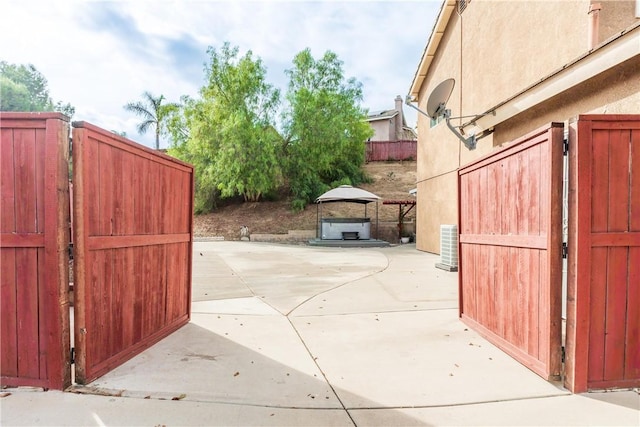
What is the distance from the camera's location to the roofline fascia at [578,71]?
3865 mm

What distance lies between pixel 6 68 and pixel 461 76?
4155 centimetres

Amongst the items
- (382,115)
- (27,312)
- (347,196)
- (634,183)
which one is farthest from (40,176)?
(382,115)

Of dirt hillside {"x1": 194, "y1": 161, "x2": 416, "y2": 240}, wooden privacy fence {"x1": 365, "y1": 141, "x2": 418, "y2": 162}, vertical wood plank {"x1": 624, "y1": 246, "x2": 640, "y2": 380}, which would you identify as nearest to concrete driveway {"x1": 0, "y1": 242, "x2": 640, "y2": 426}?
vertical wood plank {"x1": 624, "y1": 246, "x2": 640, "y2": 380}

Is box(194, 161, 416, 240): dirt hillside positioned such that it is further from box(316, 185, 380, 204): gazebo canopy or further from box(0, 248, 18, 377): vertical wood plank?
box(0, 248, 18, 377): vertical wood plank

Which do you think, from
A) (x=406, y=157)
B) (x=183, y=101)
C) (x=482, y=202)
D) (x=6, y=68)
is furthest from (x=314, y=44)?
(x=6, y=68)

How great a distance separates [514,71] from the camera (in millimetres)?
7180

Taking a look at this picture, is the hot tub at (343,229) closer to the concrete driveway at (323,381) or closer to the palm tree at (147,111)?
the concrete driveway at (323,381)

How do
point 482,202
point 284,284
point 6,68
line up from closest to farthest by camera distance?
point 482,202 → point 284,284 → point 6,68

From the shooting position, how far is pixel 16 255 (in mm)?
2289

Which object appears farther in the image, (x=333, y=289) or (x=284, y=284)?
(x=284, y=284)

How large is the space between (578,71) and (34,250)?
Answer: 20.5 ft

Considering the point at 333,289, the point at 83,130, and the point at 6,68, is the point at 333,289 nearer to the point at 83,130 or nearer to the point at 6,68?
the point at 83,130

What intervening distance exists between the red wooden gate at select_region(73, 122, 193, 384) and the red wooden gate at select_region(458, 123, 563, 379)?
3.15 meters

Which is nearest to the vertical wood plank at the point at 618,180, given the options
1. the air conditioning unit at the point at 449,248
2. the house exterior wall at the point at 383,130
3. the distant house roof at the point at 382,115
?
the air conditioning unit at the point at 449,248
